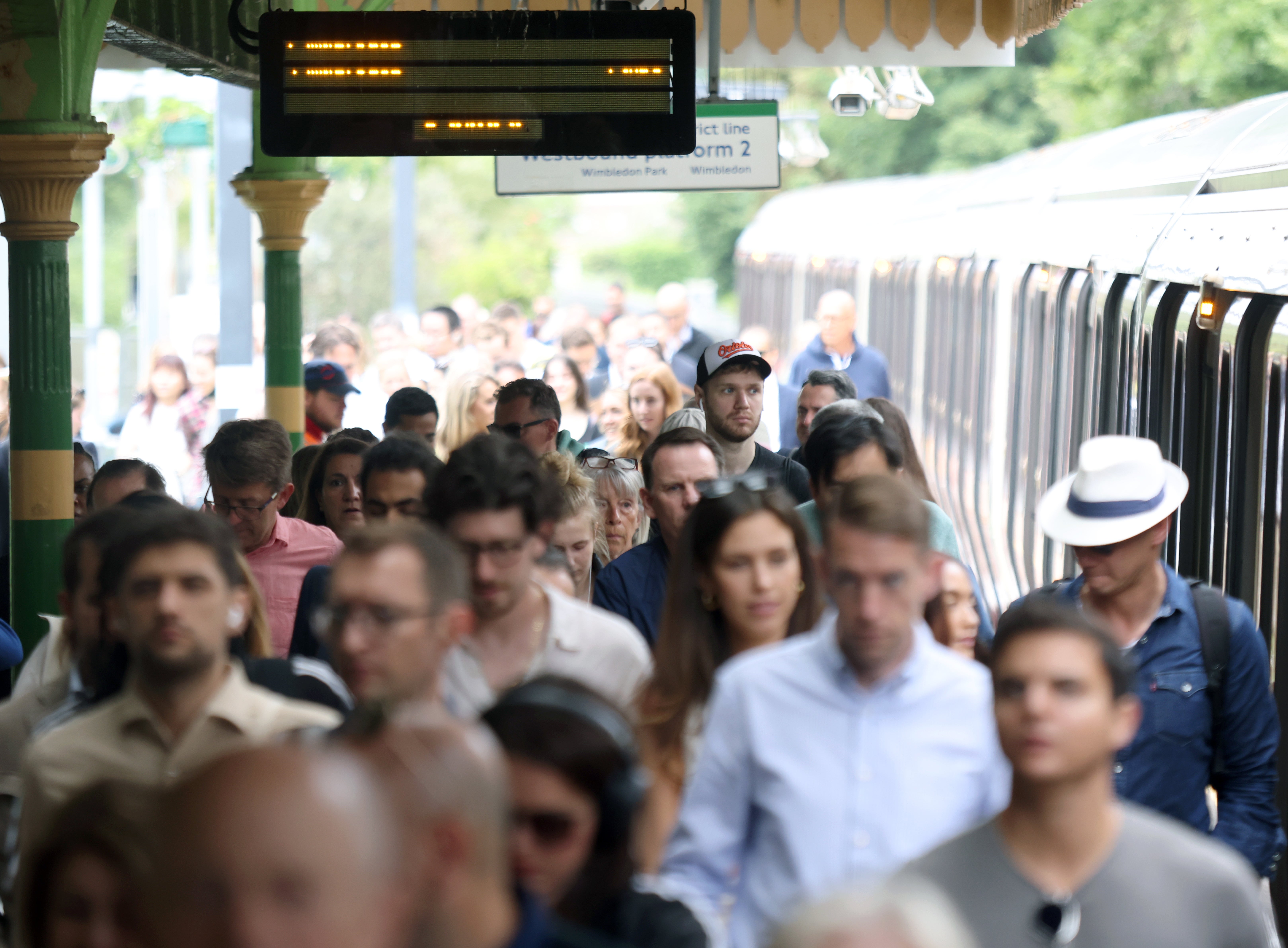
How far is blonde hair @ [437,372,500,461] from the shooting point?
918cm

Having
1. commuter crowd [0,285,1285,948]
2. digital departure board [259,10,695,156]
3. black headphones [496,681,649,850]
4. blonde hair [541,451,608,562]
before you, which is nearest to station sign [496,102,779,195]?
digital departure board [259,10,695,156]

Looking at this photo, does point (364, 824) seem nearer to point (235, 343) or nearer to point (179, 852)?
point (179, 852)

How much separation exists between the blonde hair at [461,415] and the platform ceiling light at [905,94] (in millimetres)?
4553

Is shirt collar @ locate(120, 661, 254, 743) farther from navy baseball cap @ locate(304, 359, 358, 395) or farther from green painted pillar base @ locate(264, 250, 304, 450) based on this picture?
green painted pillar base @ locate(264, 250, 304, 450)

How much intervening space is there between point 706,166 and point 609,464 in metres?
4.75

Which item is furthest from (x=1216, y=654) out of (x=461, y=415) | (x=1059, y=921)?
(x=461, y=415)

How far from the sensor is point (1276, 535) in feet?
18.3

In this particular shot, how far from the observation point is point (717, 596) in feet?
11.9

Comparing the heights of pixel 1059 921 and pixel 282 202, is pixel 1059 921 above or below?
below

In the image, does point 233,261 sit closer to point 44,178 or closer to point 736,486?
point 44,178

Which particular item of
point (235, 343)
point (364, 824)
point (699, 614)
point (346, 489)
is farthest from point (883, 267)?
point (364, 824)

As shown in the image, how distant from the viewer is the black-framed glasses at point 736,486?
3668 mm

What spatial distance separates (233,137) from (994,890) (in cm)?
1351

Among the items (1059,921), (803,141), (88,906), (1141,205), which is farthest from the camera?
(803,141)
